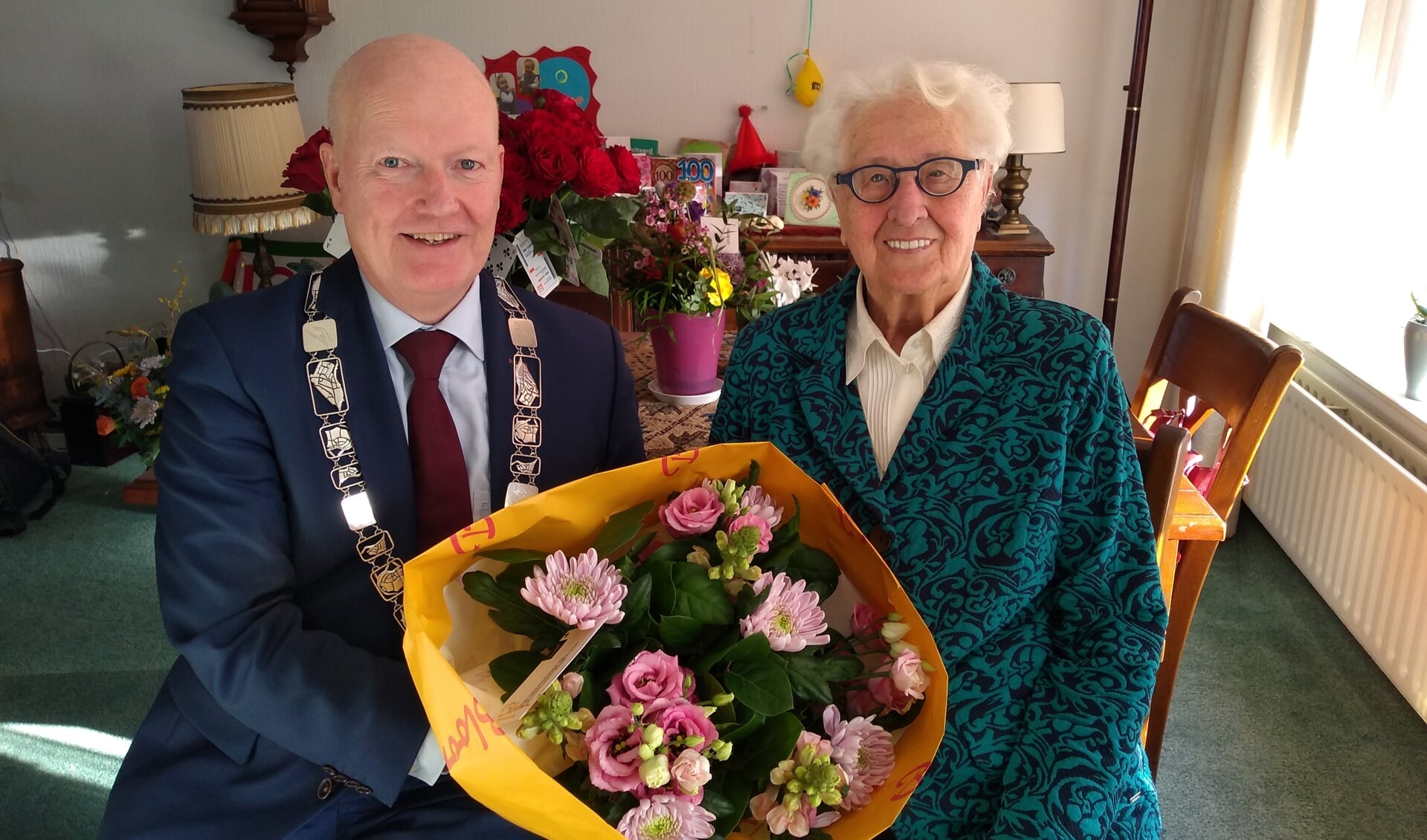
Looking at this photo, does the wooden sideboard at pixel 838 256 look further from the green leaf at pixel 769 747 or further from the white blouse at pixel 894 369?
the green leaf at pixel 769 747

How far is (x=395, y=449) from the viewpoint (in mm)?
1270

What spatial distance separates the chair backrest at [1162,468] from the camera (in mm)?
1345

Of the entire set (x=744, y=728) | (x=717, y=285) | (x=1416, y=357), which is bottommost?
(x=1416, y=357)

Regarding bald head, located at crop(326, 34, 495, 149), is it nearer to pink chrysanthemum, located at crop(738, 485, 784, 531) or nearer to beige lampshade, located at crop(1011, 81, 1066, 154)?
pink chrysanthemum, located at crop(738, 485, 784, 531)

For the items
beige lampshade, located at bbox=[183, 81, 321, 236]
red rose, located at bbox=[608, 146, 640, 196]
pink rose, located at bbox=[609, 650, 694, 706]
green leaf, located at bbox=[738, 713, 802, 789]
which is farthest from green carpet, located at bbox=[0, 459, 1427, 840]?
red rose, located at bbox=[608, 146, 640, 196]

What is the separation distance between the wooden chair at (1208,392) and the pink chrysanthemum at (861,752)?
94 centimetres

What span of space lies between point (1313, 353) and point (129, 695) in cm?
334

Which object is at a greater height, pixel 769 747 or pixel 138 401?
pixel 769 747

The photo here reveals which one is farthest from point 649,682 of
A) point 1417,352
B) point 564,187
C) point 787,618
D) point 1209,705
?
point 1417,352

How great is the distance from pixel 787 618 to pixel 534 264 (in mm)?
928

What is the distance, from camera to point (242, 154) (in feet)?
10.8

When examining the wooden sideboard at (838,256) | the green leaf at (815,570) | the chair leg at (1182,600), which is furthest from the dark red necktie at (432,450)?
the wooden sideboard at (838,256)

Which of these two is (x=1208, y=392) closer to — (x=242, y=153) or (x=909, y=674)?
(x=909, y=674)

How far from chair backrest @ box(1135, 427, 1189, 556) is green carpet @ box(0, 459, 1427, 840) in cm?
101
